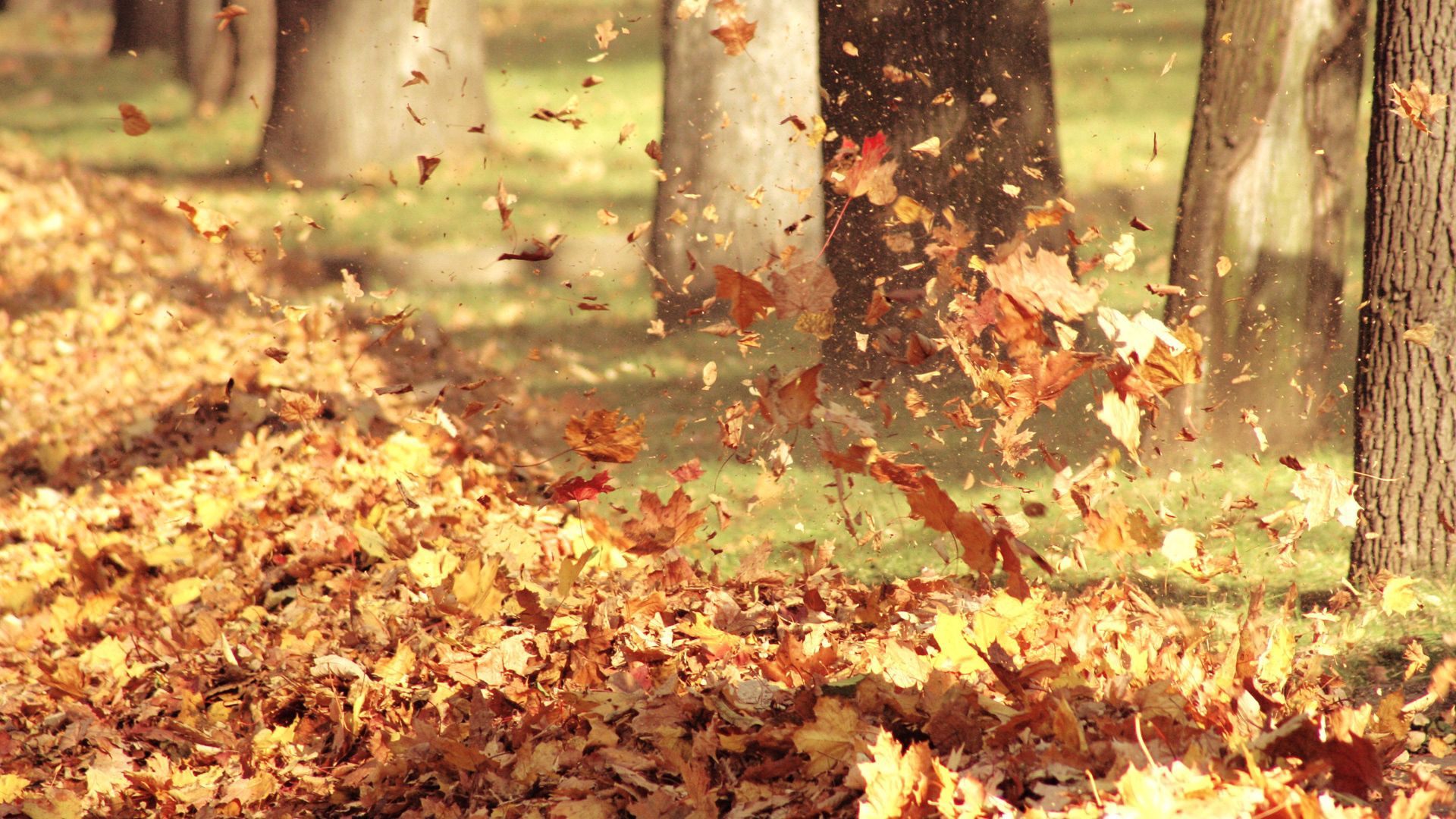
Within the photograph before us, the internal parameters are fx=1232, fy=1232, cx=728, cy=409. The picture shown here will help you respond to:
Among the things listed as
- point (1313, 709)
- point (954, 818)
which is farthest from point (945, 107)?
point (954, 818)

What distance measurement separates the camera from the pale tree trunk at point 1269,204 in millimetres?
4727

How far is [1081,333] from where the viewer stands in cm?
549

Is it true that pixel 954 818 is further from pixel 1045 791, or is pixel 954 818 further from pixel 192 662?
pixel 192 662

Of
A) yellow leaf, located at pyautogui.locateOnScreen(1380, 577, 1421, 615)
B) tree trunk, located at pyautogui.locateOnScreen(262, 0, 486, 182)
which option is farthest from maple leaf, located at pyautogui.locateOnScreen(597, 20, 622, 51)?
tree trunk, located at pyautogui.locateOnScreen(262, 0, 486, 182)

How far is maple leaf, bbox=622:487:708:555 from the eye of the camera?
13.0ft

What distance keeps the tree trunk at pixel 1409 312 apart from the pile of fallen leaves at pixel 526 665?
41 centimetres

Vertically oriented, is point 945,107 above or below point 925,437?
above

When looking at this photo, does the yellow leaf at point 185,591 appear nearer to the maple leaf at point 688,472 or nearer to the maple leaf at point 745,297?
the maple leaf at point 688,472

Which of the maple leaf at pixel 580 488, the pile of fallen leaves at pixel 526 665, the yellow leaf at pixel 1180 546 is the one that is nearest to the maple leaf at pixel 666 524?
the pile of fallen leaves at pixel 526 665

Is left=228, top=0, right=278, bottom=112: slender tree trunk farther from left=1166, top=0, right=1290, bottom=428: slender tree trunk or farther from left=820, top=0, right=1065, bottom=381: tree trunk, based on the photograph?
left=1166, top=0, right=1290, bottom=428: slender tree trunk

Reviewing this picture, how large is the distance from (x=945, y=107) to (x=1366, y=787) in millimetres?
3713

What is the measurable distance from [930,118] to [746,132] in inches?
58.6

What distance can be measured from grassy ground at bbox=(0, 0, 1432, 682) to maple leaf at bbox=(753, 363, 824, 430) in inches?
26.0

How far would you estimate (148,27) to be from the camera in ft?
47.8
